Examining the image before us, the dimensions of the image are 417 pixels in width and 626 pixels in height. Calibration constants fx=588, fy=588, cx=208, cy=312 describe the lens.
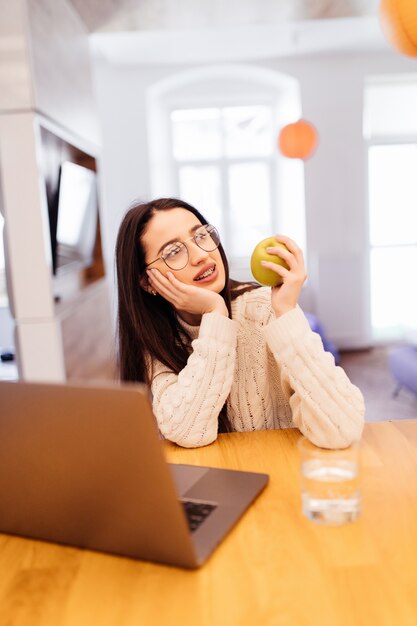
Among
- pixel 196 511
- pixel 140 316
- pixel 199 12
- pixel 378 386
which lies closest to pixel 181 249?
pixel 140 316

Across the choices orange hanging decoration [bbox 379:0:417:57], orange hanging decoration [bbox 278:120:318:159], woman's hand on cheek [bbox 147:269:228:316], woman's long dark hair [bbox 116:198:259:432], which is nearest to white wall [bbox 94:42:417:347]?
orange hanging decoration [bbox 278:120:318:159]

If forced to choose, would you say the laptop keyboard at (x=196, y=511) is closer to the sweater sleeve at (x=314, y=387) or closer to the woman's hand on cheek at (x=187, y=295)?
the sweater sleeve at (x=314, y=387)

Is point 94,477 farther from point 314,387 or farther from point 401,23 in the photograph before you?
point 401,23

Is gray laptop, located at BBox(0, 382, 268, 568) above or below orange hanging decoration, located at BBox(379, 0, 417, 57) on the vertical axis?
below

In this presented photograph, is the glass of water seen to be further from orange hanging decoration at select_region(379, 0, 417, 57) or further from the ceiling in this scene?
the ceiling

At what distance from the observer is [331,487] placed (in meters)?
0.84

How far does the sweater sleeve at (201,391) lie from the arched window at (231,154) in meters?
4.88

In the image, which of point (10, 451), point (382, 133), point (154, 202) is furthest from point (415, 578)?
point (382, 133)

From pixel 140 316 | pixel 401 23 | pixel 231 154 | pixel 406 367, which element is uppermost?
pixel 231 154

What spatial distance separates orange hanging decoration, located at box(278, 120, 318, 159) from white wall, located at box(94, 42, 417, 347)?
1109mm

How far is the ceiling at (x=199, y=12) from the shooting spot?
3342mm

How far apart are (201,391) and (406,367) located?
117 inches

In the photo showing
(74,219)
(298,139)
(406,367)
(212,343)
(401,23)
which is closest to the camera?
(212,343)

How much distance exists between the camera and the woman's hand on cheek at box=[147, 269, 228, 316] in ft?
4.41
